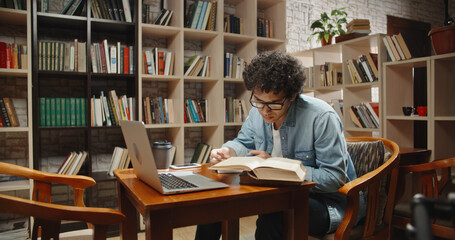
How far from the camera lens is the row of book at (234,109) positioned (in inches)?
128

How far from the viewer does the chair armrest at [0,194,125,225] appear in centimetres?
95

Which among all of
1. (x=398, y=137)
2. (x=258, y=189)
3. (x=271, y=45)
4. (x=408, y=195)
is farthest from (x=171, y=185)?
(x=271, y=45)

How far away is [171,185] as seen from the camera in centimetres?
115

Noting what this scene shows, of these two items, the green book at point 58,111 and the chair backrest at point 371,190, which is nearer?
the chair backrest at point 371,190

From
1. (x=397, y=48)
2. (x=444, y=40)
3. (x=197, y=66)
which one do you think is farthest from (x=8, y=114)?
(x=444, y=40)

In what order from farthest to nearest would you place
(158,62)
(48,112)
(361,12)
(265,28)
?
(361,12)
(265,28)
(158,62)
(48,112)

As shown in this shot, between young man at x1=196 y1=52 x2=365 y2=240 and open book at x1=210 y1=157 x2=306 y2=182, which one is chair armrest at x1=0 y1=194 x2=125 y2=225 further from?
young man at x1=196 y1=52 x2=365 y2=240

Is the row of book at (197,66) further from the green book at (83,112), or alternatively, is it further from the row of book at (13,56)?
the row of book at (13,56)

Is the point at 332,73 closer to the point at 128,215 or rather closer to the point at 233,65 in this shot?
the point at 233,65

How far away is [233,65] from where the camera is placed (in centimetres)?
328

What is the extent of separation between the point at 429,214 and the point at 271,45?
335 centimetres

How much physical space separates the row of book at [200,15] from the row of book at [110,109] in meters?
0.92

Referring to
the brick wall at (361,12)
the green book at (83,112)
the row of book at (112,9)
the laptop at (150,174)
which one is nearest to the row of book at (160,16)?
the row of book at (112,9)

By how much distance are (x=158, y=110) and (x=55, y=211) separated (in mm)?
1968
